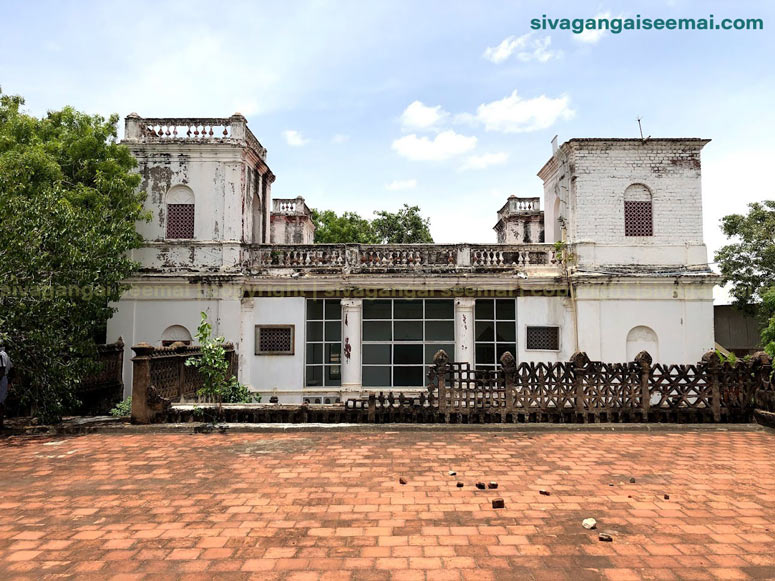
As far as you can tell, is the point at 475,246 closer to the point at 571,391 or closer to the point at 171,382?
the point at 571,391

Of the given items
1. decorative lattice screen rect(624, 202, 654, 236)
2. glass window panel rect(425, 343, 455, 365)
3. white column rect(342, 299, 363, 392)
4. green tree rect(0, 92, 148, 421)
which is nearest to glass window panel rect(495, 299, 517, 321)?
glass window panel rect(425, 343, 455, 365)

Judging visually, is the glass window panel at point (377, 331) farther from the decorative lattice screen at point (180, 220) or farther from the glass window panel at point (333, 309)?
the decorative lattice screen at point (180, 220)

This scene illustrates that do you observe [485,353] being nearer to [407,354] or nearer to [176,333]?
[407,354]

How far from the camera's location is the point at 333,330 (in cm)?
1324

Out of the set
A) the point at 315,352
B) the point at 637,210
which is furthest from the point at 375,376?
the point at 637,210

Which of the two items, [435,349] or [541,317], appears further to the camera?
[435,349]

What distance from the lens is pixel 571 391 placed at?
807cm

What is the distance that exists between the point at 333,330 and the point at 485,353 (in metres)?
4.21

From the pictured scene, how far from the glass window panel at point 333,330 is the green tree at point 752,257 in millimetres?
17415

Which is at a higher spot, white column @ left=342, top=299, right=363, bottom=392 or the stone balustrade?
the stone balustrade

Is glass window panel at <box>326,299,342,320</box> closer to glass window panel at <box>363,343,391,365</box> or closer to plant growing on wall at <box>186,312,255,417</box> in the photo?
glass window panel at <box>363,343,391,365</box>

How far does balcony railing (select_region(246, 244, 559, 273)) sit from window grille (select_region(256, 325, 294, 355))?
164 centimetres

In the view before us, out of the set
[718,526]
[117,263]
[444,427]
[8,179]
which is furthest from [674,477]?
[8,179]

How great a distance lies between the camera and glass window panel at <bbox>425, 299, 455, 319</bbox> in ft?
43.7
